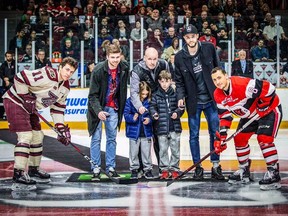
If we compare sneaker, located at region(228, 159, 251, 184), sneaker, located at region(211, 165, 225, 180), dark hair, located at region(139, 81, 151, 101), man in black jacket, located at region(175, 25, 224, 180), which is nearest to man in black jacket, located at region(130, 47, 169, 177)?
dark hair, located at region(139, 81, 151, 101)

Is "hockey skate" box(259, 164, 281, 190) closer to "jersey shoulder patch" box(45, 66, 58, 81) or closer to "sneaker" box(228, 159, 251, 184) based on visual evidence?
"sneaker" box(228, 159, 251, 184)

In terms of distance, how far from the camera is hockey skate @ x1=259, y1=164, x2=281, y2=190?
7457 millimetres

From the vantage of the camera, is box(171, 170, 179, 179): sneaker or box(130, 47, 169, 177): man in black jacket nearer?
box(171, 170, 179, 179): sneaker

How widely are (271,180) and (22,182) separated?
2.46 metres

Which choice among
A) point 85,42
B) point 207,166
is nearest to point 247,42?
point 85,42

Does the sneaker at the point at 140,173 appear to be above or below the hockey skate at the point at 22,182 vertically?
below

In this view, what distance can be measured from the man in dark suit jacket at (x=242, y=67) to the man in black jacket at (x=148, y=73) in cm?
571

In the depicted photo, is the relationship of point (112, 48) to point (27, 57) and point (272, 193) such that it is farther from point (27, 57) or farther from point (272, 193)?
point (27, 57)

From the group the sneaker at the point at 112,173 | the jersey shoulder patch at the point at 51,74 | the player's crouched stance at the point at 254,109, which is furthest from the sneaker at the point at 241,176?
the jersey shoulder patch at the point at 51,74

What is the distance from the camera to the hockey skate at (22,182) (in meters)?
7.59

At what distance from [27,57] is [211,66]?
749 centimetres

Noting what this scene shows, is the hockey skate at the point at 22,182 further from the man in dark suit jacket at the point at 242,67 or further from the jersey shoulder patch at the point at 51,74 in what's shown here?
the man in dark suit jacket at the point at 242,67

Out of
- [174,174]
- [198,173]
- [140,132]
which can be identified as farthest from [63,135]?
[198,173]

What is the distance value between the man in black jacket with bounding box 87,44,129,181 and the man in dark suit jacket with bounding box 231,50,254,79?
596 cm
